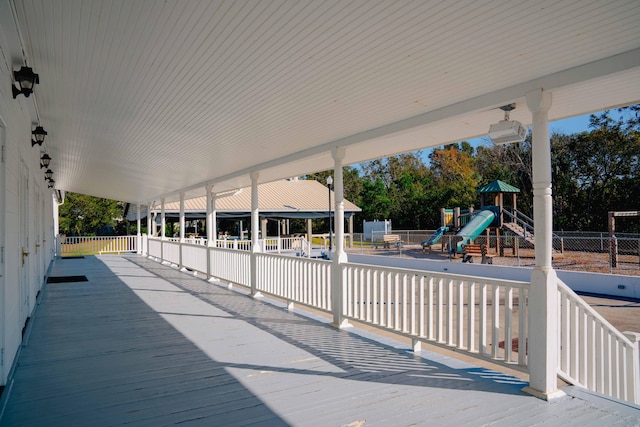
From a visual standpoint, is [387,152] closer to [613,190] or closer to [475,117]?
[475,117]

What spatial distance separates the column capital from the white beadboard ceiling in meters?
0.06

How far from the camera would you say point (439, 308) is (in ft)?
14.5

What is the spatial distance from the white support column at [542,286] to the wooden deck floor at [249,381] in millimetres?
195

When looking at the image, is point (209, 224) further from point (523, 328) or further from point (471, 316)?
point (523, 328)

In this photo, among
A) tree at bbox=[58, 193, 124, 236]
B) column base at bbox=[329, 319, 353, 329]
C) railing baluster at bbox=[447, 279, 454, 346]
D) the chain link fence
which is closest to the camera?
railing baluster at bbox=[447, 279, 454, 346]

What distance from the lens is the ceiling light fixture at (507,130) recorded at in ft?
13.6

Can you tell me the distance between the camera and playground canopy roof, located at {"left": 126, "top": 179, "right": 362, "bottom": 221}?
22141 millimetres

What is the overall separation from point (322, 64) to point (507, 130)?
73.3 inches

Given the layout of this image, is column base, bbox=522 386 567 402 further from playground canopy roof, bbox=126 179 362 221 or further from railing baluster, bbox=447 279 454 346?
playground canopy roof, bbox=126 179 362 221

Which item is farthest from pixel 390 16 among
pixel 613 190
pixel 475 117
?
pixel 613 190

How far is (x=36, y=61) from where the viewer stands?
12.3ft

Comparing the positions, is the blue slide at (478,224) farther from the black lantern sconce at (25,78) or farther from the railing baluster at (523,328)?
the black lantern sconce at (25,78)

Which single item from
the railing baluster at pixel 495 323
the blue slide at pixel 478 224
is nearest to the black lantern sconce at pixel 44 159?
the railing baluster at pixel 495 323

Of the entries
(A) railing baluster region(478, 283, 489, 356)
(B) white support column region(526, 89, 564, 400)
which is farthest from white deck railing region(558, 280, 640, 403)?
(A) railing baluster region(478, 283, 489, 356)
